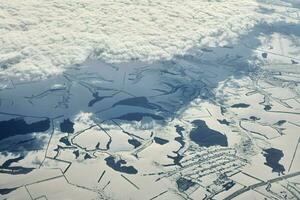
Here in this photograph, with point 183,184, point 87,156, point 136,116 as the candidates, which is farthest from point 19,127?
point 183,184

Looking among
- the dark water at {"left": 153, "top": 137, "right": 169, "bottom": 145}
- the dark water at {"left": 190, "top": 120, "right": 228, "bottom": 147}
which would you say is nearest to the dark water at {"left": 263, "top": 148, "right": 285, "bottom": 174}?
the dark water at {"left": 190, "top": 120, "right": 228, "bottom": 147}

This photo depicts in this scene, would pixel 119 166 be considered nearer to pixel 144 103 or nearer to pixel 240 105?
pixel 144 103

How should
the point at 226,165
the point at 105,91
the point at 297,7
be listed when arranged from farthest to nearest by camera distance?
1. the point at 297,7
2. the point at 105,91
3. the point at 226,165

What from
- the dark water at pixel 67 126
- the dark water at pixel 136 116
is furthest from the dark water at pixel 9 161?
the dark water at pixel 136 116

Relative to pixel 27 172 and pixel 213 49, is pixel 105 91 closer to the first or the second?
pixel 27 172

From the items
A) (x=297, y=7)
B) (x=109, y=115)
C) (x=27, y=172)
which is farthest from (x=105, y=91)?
(x=297, y=7)

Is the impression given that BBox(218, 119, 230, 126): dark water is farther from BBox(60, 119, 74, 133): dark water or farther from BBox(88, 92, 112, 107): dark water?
BBox(60, 119, 74, 133): dark water

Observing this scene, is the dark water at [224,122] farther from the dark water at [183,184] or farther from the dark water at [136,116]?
the dark water at [183,184]
